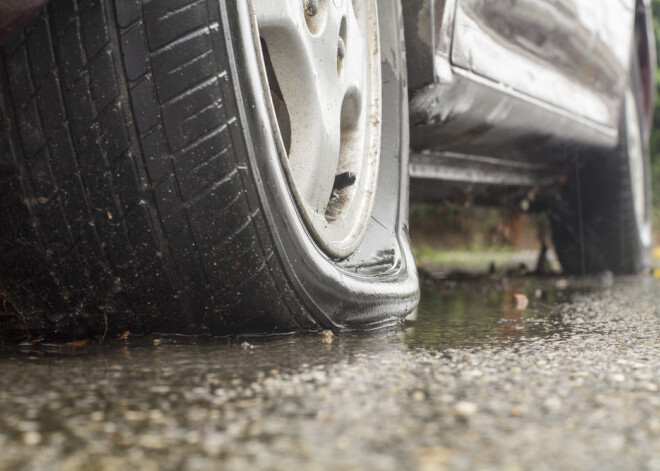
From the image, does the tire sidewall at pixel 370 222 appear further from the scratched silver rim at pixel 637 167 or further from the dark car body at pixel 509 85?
the scratched silver rim at pixel 637 167

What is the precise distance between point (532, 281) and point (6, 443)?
A: 3046 millimetres

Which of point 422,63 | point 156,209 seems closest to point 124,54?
point 156,209

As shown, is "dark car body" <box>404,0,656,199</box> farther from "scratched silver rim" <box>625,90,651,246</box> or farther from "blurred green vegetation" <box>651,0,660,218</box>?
"blurred green vegetation" <box>651,0,660,218</box>

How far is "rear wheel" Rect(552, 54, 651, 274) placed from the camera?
143 inches

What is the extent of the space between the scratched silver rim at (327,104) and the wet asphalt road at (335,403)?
11.9 inches

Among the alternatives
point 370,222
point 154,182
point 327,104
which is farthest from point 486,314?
point 154,182

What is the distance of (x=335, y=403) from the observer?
0.86 meters

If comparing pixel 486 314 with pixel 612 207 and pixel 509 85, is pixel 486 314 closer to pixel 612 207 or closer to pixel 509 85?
pixel 509 85

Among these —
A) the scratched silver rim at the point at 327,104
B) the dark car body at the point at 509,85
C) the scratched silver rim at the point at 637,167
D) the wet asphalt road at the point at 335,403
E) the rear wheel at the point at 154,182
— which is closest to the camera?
the wet asphalt road at the point at 335,403

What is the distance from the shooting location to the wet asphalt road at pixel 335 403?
686 mm

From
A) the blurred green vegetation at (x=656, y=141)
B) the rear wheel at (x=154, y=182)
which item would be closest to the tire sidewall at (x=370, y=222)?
the rear wheel at (x=154, y=182)

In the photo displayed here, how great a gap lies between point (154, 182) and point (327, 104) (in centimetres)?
54

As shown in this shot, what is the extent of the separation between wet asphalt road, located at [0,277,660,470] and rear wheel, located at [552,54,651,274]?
2.35 metres

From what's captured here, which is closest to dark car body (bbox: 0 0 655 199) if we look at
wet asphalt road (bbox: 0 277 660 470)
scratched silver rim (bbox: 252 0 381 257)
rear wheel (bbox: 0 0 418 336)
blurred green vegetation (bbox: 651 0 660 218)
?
scratched silver rim (bbox: 252 0 381 257)
